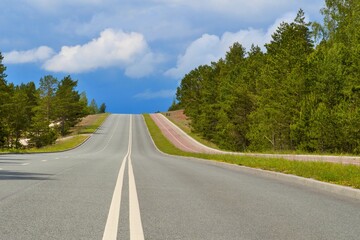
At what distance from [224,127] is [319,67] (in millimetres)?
28022

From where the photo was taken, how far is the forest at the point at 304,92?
39.1 m

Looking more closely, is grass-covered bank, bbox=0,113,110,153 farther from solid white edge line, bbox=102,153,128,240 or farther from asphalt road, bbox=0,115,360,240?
solid white edge line, bbox=102,153,128,240

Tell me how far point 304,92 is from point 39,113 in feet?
201

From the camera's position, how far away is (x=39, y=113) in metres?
90.5

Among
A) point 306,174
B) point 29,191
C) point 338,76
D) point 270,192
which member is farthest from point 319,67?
point 29,191

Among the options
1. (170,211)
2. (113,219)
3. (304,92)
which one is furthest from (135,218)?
(304,92)

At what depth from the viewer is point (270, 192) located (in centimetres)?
1030

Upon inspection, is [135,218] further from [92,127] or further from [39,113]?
[92,127]

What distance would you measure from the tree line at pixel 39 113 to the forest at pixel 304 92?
35.5 meters

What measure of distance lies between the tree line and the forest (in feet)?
116

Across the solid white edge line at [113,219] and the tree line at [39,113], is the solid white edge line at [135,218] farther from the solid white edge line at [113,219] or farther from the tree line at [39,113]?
the tree line at [39,113]

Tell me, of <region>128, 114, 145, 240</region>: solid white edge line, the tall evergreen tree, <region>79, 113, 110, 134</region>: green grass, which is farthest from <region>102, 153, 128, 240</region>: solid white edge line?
<region>79, 113, 110, 134</region>: green grass

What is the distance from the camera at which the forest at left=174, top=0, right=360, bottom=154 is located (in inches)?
1538

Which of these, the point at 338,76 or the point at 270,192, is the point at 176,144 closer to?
the point at 338,76
